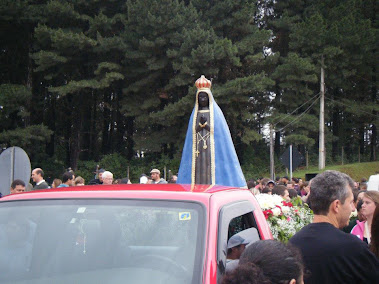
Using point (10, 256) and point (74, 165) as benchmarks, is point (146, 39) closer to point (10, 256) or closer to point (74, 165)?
point (74, 165)

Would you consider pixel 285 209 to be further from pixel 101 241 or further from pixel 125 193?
pixel 101 241

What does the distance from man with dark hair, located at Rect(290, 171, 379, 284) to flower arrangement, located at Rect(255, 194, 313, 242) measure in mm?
2603

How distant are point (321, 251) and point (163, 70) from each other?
30.1m

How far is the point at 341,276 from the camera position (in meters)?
2.87

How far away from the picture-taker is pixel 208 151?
26.1ft

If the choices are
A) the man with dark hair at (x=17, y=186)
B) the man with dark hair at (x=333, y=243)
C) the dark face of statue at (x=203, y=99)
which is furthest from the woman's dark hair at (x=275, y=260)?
the dark face of statue at (x=203, y=99)

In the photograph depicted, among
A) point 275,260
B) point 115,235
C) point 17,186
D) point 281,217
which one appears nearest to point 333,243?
point 275,260

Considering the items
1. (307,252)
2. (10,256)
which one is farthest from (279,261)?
(10,256)

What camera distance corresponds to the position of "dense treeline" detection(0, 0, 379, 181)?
29656mm

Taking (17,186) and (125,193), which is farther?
(17,186)

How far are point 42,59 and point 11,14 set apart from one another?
4059mm

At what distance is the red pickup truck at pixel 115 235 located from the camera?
2734mm

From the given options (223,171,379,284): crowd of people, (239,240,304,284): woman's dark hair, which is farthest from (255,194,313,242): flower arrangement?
(239,240,304,284): woman's dark hair

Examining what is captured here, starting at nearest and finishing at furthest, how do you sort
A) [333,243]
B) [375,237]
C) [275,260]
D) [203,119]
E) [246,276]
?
[246,276] < [275,260] < [333,243] < [375,237] < [203,119]
